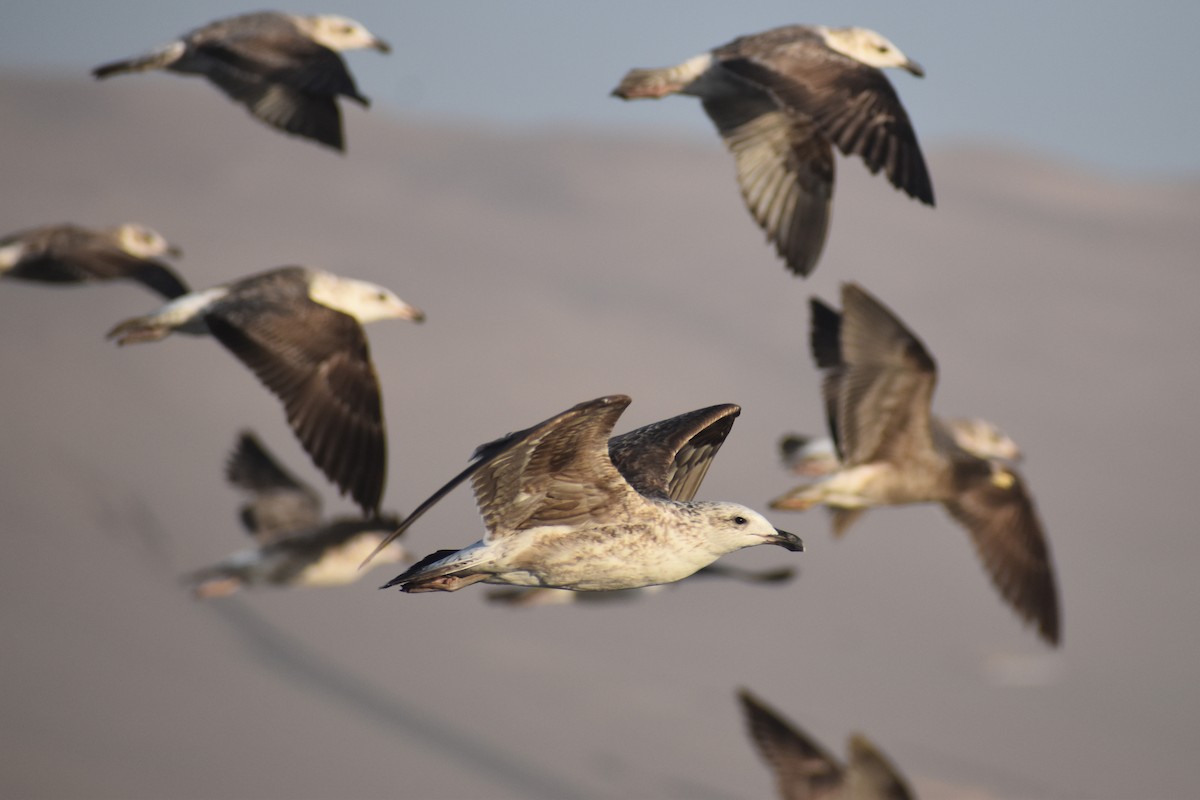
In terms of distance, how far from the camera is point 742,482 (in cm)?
1430

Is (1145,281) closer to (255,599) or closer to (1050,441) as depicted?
(1050,441)

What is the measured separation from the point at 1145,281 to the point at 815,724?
12664mm

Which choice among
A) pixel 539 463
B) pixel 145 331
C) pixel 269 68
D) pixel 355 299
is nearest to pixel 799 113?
pixel 355 299

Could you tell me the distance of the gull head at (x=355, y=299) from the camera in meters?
8.36

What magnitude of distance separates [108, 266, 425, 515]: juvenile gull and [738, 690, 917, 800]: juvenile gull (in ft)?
6.99

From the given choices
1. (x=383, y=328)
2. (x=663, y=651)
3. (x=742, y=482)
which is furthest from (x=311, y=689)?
(x=383, y=328)

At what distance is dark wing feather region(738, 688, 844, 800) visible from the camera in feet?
23.9

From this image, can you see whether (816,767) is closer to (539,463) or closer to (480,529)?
(539,463)

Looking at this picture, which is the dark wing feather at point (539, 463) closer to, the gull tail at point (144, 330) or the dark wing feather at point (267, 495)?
the gull tail at point (144, 330)

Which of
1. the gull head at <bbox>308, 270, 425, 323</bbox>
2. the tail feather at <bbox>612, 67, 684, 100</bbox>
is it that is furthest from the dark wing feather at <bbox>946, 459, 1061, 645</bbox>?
the gull head at <bbox>308, 270, 425, 323</bbox>

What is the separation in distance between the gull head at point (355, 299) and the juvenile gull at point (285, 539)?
1143mm

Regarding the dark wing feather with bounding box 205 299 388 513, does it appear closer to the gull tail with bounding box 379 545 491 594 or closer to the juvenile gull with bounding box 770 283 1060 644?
the gull tail with bounding box 379 545 491 594

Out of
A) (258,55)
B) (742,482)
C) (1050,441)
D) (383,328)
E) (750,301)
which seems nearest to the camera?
(258,55)

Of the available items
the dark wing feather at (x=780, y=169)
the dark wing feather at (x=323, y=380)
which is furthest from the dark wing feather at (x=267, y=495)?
the dark wing feather at (x=780, y=169)
